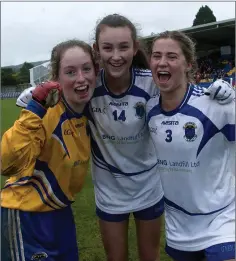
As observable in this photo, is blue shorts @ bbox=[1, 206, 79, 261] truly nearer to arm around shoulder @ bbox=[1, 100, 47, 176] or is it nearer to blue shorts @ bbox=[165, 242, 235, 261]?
arm around shoulder @ bbox=[1, 100, 47, 176]

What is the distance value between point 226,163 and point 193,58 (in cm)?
75

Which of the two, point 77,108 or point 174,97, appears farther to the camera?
point 77,108

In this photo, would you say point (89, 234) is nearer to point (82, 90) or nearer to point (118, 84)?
point (118, 84)

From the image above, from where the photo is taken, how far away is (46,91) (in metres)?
2.45

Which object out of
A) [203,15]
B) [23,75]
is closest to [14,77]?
[23,75]

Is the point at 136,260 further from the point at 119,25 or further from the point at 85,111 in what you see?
the point at 119,25

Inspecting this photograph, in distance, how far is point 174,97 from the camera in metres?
2.64

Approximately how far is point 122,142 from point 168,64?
2.38 feet

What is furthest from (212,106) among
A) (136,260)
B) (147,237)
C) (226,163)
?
(136,260)

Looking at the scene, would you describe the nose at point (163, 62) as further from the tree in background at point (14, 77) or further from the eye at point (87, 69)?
the tree in background at point (14, 77)

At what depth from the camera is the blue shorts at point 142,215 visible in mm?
3286

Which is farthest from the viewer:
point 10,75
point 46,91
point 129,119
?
point 10,75

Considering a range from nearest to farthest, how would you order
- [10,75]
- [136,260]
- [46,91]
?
[46,91], [136,260], [10,75]

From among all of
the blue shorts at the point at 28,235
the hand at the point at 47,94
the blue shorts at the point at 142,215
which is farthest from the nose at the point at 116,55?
the blue shorts at the point at 142,215
